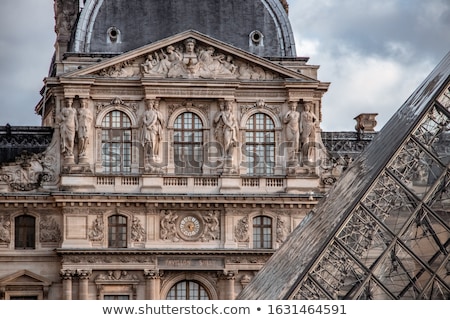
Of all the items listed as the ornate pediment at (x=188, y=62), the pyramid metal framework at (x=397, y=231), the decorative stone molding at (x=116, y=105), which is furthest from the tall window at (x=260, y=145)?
the pyramid metal framework at (x=397, y=231)

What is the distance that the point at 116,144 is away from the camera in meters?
65.1

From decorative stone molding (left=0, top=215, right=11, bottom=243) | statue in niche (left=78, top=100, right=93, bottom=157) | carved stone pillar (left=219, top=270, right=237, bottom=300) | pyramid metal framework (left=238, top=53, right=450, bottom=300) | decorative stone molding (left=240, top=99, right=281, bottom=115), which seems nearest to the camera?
pyramid metal framework (left=238, top=53, right=450, bottom=300)

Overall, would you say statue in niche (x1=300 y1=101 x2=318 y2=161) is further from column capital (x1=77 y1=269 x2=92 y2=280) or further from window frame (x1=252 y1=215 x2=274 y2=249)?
column capital (x1=77 y1=269 x2=92 y2=280)

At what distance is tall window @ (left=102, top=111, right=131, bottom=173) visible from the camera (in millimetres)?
65062

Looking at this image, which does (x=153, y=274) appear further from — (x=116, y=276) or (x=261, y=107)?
(x=261, y=107)

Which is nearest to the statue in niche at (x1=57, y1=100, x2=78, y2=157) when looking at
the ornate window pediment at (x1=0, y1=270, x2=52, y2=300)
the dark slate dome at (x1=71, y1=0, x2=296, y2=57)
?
the dark slate dome at (x1=71, y1=0, x2=296, y2=57)

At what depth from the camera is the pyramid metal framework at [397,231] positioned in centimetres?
3378

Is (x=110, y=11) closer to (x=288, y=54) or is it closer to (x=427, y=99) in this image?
(x=288, y=54)

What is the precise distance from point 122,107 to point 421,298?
32.9 meters

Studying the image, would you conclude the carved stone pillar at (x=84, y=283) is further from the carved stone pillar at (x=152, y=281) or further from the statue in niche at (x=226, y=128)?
the statue in niche at (x=226, y=128)

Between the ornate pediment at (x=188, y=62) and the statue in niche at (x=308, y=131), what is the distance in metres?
1.22

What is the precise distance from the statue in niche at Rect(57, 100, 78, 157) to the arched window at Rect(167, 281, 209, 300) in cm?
599

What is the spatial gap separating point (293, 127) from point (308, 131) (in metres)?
0.59

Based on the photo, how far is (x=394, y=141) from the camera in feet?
118
